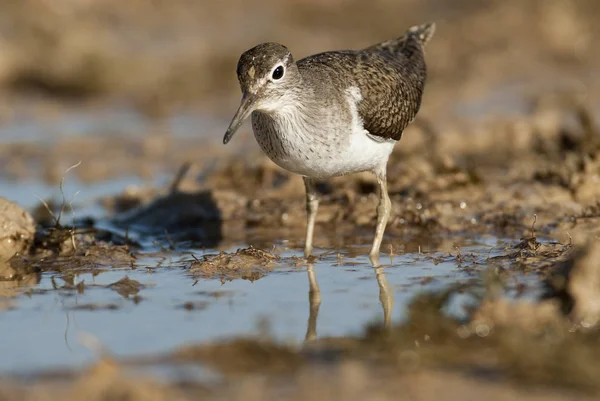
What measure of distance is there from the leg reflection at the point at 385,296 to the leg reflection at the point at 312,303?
0.47 metres

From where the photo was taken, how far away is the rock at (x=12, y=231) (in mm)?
8172

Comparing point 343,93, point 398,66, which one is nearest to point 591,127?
point 398,66

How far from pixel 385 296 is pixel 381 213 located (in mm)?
1975

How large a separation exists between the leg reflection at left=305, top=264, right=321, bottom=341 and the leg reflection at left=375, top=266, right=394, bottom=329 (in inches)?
18.4

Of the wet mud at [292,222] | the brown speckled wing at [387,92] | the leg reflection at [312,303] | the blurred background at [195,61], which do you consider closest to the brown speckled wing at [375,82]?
the brown speckled wing at [387,92]

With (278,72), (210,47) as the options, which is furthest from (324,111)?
(210,47)

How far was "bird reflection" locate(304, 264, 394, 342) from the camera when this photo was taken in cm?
579

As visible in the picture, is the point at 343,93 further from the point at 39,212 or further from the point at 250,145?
the point at 250,145

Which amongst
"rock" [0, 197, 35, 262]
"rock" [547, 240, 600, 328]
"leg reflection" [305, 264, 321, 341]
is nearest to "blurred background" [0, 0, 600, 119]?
"rock" [0, 197, 35, 262]

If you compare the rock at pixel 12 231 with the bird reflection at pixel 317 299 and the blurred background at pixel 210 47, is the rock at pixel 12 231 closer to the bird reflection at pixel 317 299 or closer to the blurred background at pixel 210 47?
the bird reflection at pixel 317 299

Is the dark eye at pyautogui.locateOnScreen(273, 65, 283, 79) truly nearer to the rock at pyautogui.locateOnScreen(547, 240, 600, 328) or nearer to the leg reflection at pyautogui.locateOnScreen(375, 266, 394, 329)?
the leg reflection at pyautogui.locateOnScreen(375, 266, 394, 329)

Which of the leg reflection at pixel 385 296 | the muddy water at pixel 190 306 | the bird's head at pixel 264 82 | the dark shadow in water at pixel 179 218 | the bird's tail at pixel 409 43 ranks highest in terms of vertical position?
the bird's tail at pixel 409 43

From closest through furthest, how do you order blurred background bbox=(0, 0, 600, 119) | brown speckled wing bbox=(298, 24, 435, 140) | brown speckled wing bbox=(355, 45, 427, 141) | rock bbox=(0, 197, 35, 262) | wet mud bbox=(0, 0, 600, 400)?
wet mud bbox=(0, 0, 600, 400)
brown speckled wing bbox=(298, 24, 435, 140)
brown speckled wing bbox=(355, 45, 427, 141)
rock bbox=(0, 197, 35, 262)
blurred background bbox=(0, 0, 600, 119)

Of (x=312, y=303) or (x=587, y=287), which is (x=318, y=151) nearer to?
(x=312, y=303)
